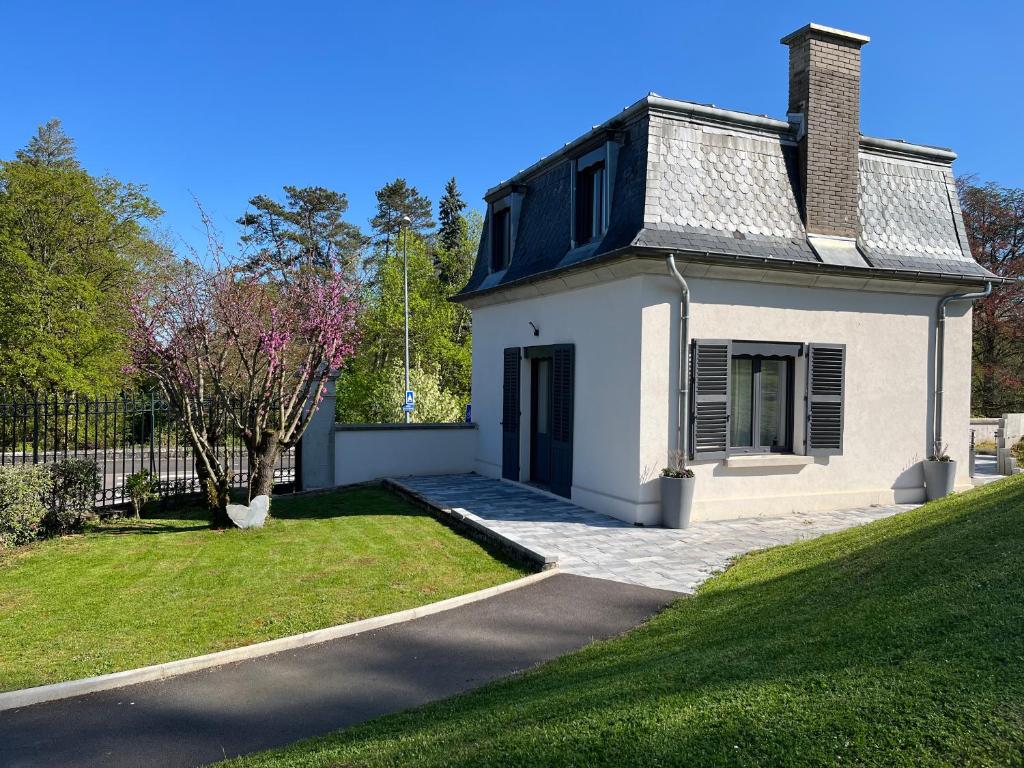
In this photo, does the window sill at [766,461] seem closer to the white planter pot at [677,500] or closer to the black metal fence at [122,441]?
the white planter pot at [677,500]

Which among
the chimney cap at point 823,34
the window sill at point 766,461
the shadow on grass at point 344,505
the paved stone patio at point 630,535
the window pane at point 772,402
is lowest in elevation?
the shadow on grass at point 344,505

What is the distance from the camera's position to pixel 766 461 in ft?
37.6

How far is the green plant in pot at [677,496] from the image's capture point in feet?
34.5

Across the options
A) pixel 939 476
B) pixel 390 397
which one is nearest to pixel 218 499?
pixel 939 476

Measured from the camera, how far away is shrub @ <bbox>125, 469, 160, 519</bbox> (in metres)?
12.1

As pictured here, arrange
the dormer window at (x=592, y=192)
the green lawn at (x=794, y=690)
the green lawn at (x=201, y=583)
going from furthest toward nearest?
the dormer window at (x=592, y=192) → the green lawn at (x=201, y=583) → the green lawn at (x=794, y=690)

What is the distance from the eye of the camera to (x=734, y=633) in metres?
5.14

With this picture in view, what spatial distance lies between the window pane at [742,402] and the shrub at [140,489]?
397 inches

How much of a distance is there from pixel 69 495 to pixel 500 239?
32.5 feet

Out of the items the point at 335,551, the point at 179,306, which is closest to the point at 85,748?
the point at 335,551

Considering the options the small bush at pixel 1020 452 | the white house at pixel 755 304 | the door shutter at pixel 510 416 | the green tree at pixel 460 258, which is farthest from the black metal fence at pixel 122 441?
the green tree at pixel 460 258

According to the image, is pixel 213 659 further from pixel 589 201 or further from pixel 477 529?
pixel 589 201

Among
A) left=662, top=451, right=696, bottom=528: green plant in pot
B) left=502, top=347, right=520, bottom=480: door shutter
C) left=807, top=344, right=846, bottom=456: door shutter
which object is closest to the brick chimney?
left=807, top=344, right=846, bottom=456: door shutter

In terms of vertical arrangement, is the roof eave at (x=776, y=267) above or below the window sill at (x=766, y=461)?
above
